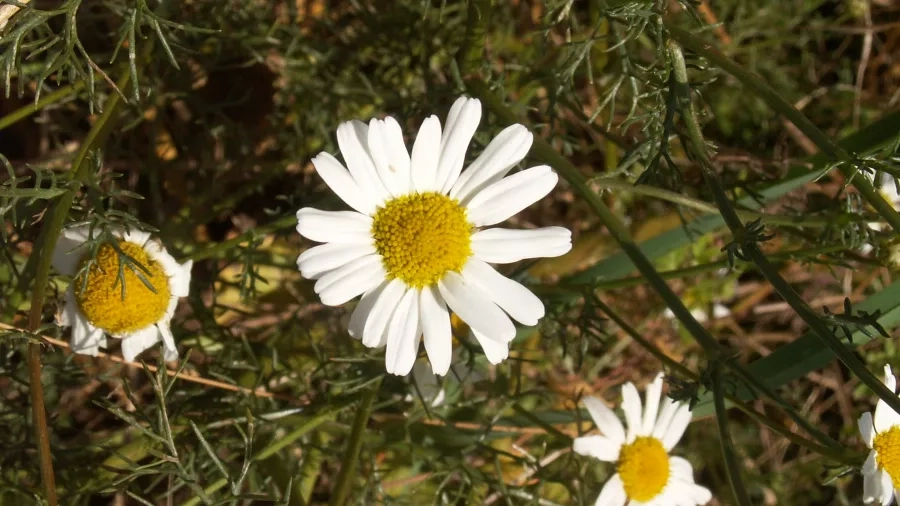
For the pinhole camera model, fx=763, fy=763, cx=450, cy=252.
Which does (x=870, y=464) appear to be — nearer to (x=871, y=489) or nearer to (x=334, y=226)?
(x=871, y=489)

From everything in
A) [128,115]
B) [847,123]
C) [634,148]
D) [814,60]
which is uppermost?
[814,60]

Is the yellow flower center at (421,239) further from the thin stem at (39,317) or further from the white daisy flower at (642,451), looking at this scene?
the white daisy flower at (642,451)

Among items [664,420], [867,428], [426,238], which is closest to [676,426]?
[664,420]

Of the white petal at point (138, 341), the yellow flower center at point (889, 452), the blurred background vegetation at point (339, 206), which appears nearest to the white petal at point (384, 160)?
the blurred background vegetation at point (339, 206)

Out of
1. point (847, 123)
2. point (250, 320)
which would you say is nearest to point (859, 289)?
point (847, 123)

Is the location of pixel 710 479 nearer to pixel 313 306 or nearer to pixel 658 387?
pixel 658 387
